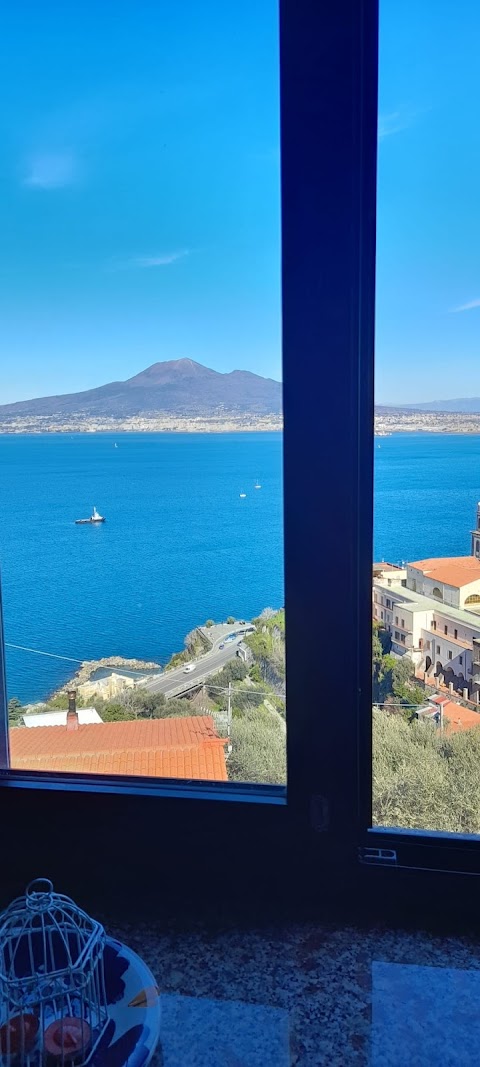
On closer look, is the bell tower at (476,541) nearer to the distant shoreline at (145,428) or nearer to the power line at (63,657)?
the distant shoreline at (145,428)

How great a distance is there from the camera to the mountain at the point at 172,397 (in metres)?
1.06

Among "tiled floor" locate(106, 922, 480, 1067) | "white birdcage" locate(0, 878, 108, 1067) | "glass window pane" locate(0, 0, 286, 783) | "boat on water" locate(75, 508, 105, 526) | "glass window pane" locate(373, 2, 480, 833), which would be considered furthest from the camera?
"boat on water" locate(75, 508, 105, 526)

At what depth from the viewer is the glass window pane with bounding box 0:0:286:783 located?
3.42 feet

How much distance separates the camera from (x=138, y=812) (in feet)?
3.46

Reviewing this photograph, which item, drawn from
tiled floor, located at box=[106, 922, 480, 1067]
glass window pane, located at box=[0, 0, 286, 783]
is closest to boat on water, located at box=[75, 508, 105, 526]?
glass window pane, located at box=[0, 0, 286, 783]

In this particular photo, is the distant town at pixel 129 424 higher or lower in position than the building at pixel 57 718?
higher

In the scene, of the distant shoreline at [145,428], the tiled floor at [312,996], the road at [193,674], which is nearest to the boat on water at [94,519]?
the distant shoreline at [145,428]

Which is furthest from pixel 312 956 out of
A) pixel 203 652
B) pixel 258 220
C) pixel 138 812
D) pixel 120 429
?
pixel 258 220

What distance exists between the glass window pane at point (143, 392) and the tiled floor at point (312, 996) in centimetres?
22

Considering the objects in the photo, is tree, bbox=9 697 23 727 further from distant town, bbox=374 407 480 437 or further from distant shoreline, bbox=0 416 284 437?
distant town, bbox=374 407 480 437

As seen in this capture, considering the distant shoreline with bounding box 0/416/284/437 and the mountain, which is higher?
the mountain

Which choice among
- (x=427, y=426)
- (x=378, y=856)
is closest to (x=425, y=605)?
(x=427, y=426)

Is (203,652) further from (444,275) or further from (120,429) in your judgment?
(444,275)

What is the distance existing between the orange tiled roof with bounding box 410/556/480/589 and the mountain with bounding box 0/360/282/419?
298 mm
